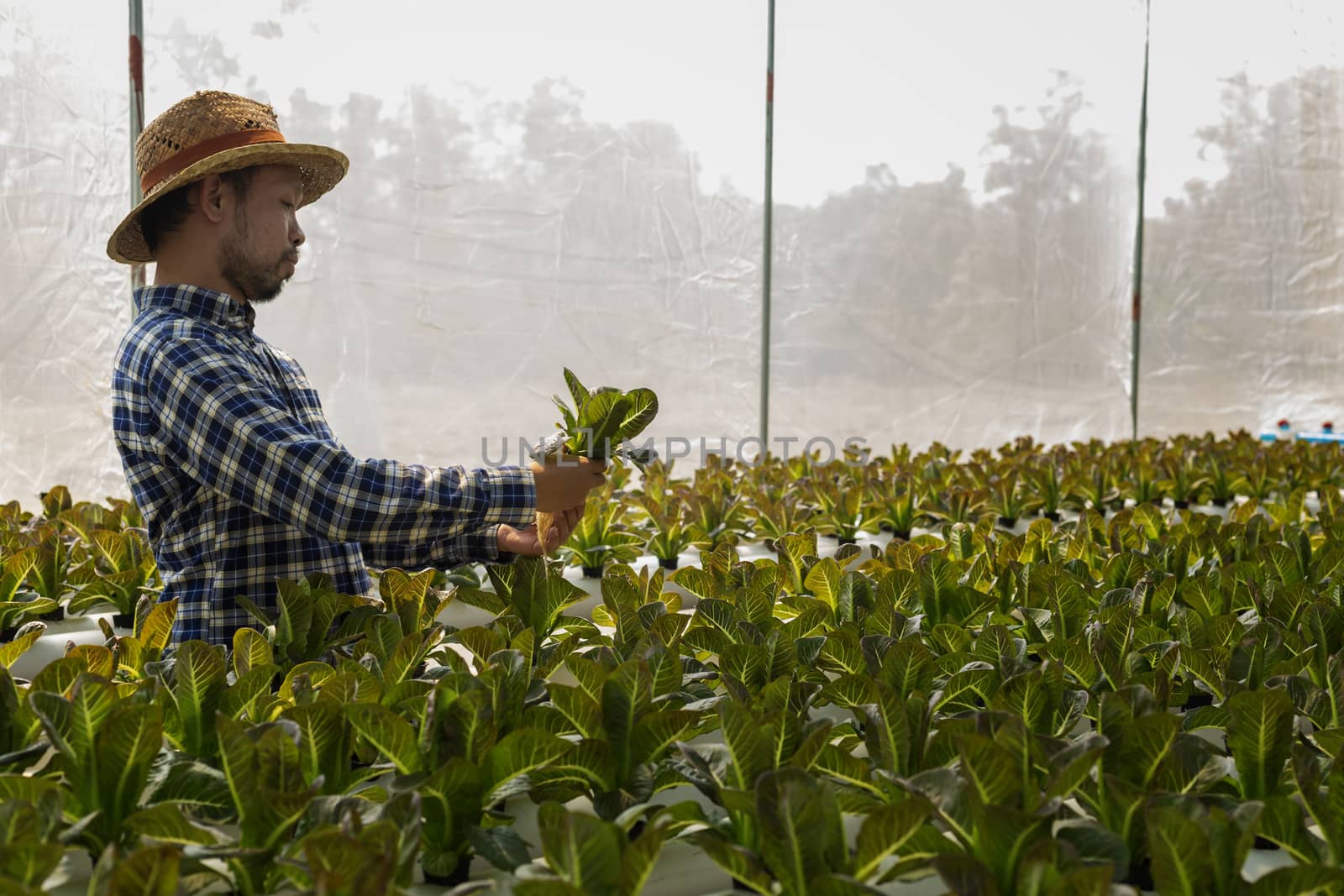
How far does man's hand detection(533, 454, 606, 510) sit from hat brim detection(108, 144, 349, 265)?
0.59 metres

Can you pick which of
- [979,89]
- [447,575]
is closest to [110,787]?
[447,575]

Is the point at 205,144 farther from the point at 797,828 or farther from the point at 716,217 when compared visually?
the point at 716,217

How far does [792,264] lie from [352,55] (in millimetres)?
1882

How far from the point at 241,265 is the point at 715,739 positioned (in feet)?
3.20

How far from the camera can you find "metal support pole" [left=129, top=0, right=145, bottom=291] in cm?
311

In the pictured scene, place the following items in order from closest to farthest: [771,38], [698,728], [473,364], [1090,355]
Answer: [698,728] < [473,364] < [771,38] < [1090,355]

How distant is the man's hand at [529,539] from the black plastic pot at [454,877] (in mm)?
701

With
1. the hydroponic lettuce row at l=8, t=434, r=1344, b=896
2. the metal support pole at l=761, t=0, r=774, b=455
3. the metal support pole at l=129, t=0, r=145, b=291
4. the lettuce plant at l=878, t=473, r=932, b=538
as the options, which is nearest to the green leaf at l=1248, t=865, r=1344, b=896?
the hydroponic lettuce row at l=8, t=434, r=1344, b=896

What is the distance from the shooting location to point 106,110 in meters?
3.21

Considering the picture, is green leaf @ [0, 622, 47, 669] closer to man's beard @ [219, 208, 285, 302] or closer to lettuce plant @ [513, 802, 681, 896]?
man's beard @ [219, 208, 285, 302]

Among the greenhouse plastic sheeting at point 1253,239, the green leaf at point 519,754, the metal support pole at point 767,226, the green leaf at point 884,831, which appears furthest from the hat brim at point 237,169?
the greenhouse plastic sheeting at point 1253,239

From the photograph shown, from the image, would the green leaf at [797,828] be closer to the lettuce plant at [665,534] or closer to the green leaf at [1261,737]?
the green leaf at [1261,737]

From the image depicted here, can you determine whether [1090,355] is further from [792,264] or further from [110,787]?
[110,787]

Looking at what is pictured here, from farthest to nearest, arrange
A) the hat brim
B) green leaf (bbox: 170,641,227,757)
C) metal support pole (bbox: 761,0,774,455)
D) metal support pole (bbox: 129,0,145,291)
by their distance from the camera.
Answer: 1. metal support pole (bbox: 761,0,774,455)
2. metal support pole (bbox: 129,0,145,291)
3. the hat brim
4. green leaf (bbox: 170,641,227,757)
